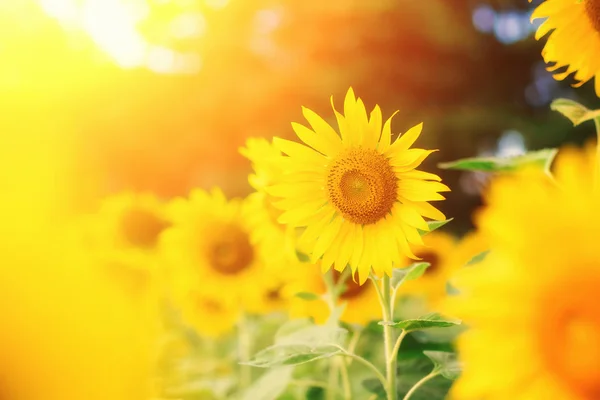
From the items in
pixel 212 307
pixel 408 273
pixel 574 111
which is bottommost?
pixel 408 273

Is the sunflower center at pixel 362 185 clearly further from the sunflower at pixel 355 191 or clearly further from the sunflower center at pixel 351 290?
the sunflower center at pixel 351 290

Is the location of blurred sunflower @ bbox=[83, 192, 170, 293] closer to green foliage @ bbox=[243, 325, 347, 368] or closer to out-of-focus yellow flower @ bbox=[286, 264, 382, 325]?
out-of-focus yellow flower @ bbox=[286, 264, 382, 325]

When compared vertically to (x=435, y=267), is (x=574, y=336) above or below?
below

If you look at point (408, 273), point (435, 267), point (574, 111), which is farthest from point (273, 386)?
point (435, 267)

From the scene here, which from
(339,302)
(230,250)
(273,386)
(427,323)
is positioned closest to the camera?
(427,323)

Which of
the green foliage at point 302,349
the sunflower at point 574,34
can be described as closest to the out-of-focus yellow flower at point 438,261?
the green foliage at point 302,349

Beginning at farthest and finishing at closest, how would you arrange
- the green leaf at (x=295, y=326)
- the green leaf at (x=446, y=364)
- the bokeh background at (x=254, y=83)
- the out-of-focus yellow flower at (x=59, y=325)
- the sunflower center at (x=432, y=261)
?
the bokeh background at (x=254, y=83) < the sunflower center at (x=432, y=261) < the out-of-focus yellow flower at (x=59, y=325) < the green leaf at (x=295, y=326) < the green leaf at (x=446, y=364)

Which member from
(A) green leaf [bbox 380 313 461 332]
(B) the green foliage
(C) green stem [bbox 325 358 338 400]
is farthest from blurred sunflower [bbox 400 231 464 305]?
(A) green leaf [bbox 380 313 461 332]

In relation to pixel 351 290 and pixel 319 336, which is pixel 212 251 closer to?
pixel 351 290
